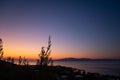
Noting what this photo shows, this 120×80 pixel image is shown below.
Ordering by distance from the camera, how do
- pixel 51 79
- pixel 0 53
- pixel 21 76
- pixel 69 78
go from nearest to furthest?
pixel 21 76, pixel 51 79, pixel 0 53, pixel 69 78

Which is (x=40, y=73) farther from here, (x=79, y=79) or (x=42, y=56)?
(x=79, y=79)

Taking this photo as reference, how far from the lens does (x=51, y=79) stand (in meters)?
13.5

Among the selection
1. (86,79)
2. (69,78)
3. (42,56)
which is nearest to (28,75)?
(42,56)

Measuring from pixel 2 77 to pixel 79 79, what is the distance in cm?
3470

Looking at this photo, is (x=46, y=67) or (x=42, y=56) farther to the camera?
(x=42, y=56)

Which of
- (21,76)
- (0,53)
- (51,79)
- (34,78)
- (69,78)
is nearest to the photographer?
(34,78)

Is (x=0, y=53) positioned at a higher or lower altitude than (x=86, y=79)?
higher

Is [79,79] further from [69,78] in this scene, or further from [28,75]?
[28,75]

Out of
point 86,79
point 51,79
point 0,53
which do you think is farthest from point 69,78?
point 51,79

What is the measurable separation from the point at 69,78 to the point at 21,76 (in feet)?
111

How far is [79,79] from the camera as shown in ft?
148

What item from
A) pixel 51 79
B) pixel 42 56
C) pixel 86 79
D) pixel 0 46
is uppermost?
pixel 0 46

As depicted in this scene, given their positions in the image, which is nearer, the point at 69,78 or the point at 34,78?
the point at 34,78

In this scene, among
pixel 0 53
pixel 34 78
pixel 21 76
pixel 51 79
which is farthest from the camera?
pixel 0 53
